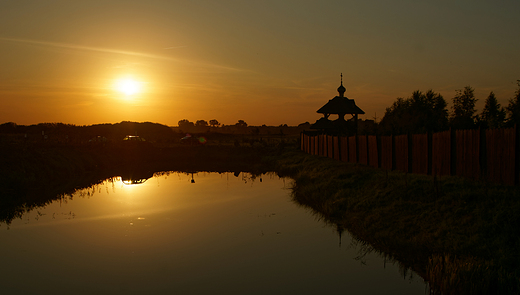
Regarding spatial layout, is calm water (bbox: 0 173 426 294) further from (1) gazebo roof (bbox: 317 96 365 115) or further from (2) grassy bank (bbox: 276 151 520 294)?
(1) gazebo roof (bbox: 317 96 365 115)

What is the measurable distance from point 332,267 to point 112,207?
10.1 meters

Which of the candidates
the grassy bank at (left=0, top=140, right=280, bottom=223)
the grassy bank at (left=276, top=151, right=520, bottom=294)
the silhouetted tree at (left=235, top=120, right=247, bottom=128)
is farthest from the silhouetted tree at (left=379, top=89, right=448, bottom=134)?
the silhouetted tree at (left=235, top=120, right=247, bottom=128)

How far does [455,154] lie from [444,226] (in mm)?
4767

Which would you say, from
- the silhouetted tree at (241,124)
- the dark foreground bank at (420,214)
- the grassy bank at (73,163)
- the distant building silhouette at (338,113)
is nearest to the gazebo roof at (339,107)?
the distant building silhouette at (338,113)

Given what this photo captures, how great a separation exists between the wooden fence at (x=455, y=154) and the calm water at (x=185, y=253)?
4.06 m

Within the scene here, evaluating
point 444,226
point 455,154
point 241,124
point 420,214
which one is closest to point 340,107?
point 455,154

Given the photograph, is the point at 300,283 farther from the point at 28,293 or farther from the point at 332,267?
the point at 28,293

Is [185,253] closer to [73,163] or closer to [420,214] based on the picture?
[420,214]

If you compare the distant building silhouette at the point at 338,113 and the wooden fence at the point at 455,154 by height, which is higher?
the distant building silhouette at the point at 338,113

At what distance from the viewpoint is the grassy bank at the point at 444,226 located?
6.36 m

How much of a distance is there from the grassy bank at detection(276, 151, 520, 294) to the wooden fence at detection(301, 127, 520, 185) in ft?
1.74

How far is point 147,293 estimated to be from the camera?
23.6 ft

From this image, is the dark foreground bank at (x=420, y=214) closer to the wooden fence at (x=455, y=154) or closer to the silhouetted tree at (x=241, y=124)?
the wooden fence at (x=455, y=154)

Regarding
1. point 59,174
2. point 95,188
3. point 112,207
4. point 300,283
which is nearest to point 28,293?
point 300,283
